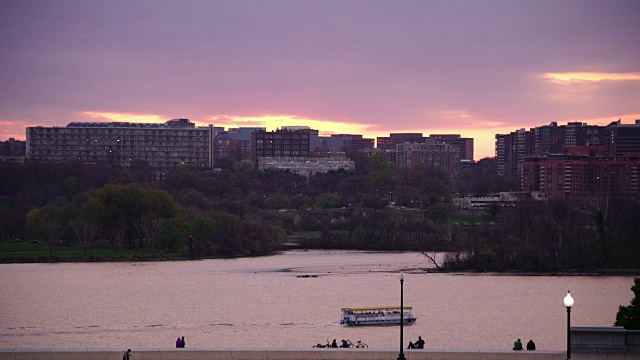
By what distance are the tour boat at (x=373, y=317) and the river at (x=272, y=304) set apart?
29.6 inches

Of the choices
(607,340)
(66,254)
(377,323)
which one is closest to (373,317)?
(377,323)

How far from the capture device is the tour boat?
52594 mm

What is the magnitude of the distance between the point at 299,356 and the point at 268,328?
18655 millimetres

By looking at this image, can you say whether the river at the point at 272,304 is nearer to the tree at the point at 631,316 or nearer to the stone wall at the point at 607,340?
the tree at the point at 631,316

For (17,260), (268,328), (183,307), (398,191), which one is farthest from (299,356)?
(398,191)

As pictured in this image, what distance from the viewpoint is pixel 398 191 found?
180 meters

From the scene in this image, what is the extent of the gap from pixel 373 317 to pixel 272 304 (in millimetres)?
9647

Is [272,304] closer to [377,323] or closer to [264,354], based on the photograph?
[377,323]

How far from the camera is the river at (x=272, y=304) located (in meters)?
48.4

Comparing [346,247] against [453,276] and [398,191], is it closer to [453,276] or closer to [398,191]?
[453,276]

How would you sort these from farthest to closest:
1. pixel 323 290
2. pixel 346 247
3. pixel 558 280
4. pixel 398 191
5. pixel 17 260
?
pixel 398 191 → pixel 346 247 → pixel 17 260 → pixel 558 280 → pixel 323 290

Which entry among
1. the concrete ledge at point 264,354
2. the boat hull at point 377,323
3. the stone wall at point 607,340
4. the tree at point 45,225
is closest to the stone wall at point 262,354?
the concrete ledge at point 264,354

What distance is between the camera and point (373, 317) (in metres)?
53.7

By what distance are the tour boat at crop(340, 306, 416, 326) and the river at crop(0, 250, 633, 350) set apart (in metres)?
0.75
